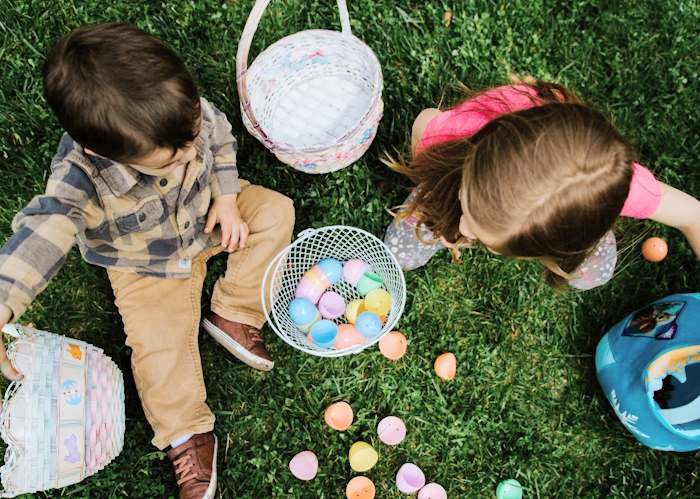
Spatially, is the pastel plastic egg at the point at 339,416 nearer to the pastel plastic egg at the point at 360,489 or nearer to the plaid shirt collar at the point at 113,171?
the pastel plastic egg at the point at 360,489

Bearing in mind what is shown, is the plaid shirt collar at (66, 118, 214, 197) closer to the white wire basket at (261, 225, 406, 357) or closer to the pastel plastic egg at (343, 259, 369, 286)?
the white wire basket at (261, 225, 406, 357)

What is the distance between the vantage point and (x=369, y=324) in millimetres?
2051

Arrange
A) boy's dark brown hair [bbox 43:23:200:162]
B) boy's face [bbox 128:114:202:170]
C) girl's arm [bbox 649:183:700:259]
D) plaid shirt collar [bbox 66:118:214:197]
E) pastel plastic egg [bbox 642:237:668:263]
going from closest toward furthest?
boy's dark brown hair [bbox 43:23:200:162]
boy's face [bbox 128:114:202:170]
plaid shirt collar [bbox 66:118:214:197]
girl's arm [bbox 649:183:700:259]
pastel plastic egg [bbox 642:237:668:263]

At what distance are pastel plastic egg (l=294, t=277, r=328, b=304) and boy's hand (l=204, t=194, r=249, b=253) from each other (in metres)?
0.27

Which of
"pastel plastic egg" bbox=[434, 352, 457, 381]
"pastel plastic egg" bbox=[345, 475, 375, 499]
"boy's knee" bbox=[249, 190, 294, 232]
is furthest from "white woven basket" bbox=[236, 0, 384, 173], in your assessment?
"pastel plastic egg" bbox=[345, 475, 375, 499]

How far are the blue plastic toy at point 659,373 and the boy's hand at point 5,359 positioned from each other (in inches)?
70.1

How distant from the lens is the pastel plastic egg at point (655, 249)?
7.53 feet

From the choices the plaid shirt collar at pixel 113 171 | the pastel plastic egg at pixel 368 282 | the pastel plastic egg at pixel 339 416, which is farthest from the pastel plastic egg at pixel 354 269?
the plaid shirt collar at pixel 113 171

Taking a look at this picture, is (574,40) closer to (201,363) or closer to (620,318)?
(620,318)

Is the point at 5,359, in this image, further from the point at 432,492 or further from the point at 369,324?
the point at 432,492

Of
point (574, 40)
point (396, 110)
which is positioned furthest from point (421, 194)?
point (574, 40)

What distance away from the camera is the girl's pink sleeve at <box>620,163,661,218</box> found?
1.88 meters

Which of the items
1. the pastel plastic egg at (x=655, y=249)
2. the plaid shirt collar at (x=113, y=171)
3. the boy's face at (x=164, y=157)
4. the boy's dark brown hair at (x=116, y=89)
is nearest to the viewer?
the boy's dark brown hair at (x=116, y=89)

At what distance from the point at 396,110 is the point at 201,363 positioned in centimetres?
114
